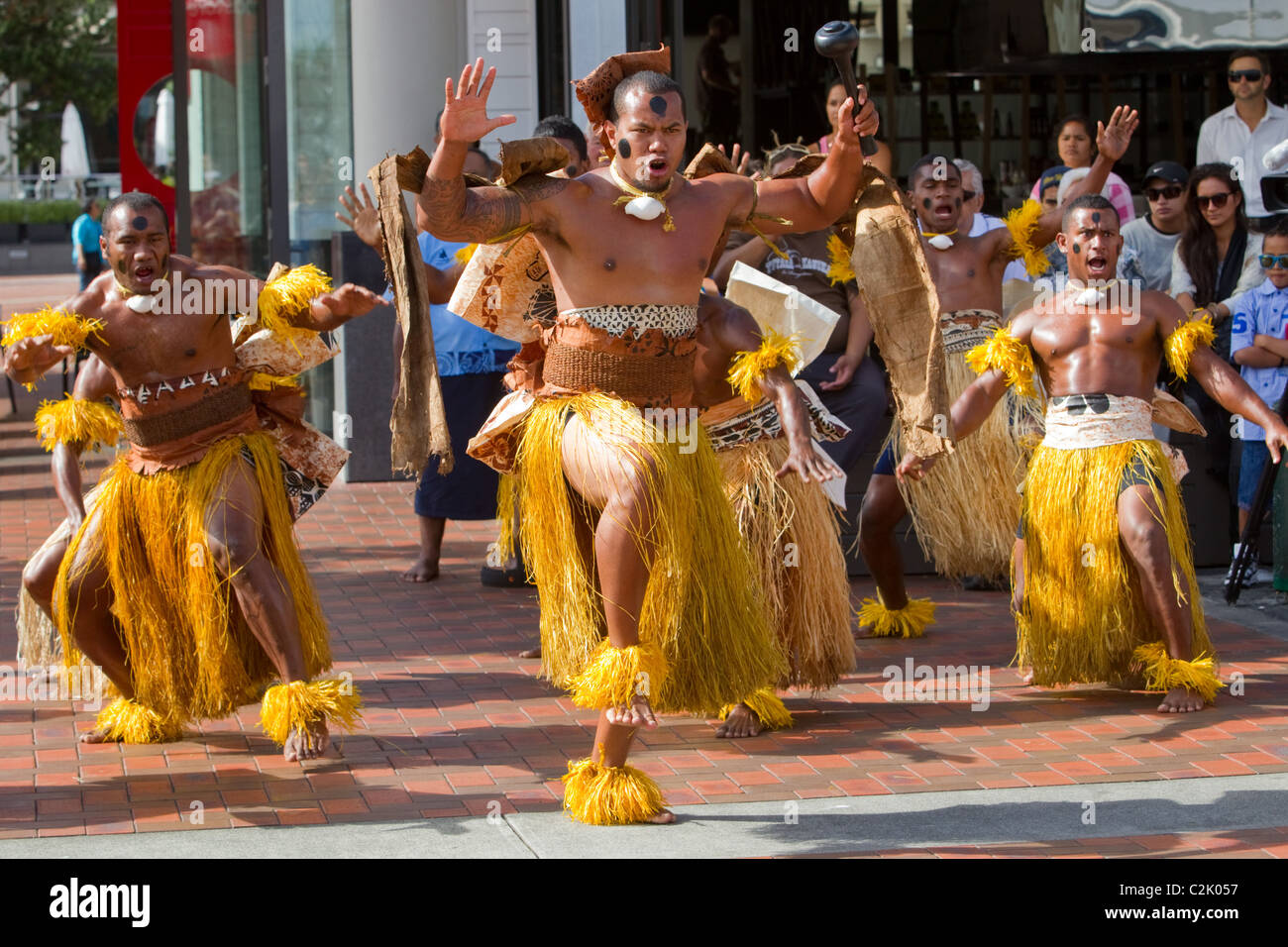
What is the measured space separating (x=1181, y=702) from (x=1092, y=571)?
1.75ft

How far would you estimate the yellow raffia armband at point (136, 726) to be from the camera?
5797 mm

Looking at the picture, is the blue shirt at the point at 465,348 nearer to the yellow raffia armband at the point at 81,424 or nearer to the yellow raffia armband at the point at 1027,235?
the yellow raffia armband at the point at 1027,235

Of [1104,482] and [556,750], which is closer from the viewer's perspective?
[556,750]

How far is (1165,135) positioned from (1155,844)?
30.9 feet

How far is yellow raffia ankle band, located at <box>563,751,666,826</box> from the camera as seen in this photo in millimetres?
4746

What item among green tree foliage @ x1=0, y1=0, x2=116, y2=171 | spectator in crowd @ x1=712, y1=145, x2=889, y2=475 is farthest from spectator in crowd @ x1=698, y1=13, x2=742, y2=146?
green tree foliage @ x1=0, y1=0, x2=116, y2=171

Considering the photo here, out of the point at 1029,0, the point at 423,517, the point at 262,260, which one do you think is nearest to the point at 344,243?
the point at 262,260

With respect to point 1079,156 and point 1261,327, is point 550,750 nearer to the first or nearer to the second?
point 1261,327

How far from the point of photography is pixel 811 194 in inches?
205

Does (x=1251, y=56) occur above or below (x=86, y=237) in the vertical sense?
above

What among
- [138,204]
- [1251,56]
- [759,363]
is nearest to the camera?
[759,363]

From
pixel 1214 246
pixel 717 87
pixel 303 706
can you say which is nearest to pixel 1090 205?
pixel 1214 246

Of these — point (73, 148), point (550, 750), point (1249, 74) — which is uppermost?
point (73, 148)

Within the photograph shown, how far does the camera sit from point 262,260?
38.9ft
